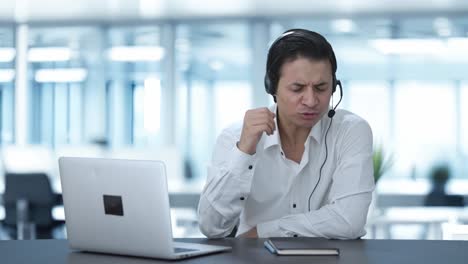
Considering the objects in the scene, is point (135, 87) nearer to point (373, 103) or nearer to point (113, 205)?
point (373, 103)

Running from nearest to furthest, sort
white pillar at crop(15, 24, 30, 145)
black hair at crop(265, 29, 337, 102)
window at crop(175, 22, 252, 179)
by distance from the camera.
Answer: black hair at crop(265, 29, 337, 102)
window at crop(175, 22, 252, 179)
white pillar at crop(15, 24, 30, 145)

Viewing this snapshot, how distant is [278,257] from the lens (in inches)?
76.5

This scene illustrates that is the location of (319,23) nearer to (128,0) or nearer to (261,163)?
(128,0)

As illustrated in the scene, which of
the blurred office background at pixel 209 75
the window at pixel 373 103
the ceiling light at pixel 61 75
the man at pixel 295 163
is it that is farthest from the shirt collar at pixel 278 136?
the ceiling light at pixel 61 75

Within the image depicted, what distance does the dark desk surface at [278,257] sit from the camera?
1.91m

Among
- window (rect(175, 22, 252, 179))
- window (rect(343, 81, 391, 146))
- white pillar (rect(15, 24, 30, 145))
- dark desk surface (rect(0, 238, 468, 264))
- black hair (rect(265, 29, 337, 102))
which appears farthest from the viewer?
white pillar (rect(15, 24, 30, 145))

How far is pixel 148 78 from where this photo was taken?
10297 mm

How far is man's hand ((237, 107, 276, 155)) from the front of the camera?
Result: 2393 millimetres

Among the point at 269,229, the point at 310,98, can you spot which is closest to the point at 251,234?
the point at 269,229

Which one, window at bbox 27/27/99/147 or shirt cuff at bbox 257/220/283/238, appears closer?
shirt cuff at bbox 257/220/283/238

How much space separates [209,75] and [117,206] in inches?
323

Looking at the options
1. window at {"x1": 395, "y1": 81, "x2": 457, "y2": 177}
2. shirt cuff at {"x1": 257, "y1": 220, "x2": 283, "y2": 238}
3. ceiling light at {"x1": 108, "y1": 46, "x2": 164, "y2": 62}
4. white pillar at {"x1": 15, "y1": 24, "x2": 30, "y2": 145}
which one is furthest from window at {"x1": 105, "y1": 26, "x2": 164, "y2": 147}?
shirt cuff at {"x1": 257, "y1": 220, "x2": 283, "y2": 238}

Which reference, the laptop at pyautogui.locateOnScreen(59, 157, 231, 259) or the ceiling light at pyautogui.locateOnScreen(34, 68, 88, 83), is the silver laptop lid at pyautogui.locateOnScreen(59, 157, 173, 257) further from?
the ceiling light at pyautogui.locateOnScreen(34, 68, 88, 83)

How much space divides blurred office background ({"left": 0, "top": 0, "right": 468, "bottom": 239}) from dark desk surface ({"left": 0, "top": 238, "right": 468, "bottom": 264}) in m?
6.65
